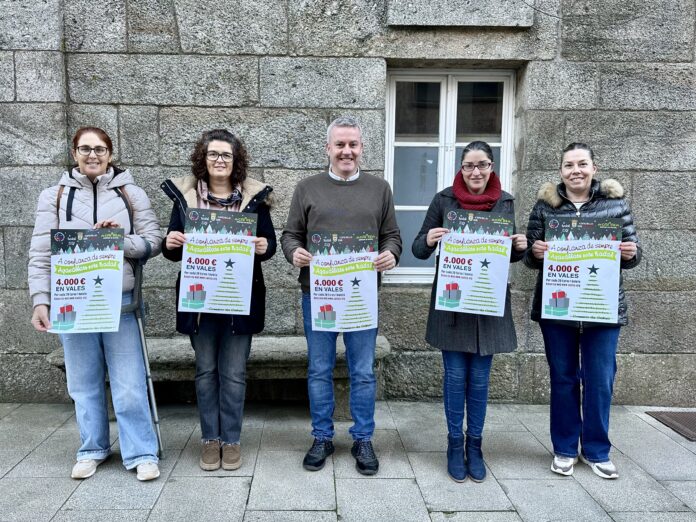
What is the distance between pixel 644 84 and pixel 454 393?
9.89 ft

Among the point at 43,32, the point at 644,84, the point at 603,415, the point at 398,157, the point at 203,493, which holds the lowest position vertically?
the point at 203,493

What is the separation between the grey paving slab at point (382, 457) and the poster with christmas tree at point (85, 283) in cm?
156

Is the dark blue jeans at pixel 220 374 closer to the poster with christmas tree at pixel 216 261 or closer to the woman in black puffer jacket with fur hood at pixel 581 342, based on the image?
the poster with christmas tree at pixel 216 261

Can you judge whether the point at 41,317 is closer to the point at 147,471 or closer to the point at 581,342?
the point at 147,471

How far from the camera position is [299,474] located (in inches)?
124

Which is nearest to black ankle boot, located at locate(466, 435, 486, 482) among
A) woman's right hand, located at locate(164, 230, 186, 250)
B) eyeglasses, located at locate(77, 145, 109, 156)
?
woman's right hand, located at locate(164, 230, 186, 250)

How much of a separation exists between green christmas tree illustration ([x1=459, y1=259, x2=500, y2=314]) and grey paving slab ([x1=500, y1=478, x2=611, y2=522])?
40.3 inches

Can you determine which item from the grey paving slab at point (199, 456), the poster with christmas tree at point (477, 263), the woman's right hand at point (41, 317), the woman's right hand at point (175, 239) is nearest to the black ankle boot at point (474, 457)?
the poster with christmas tree at point (477, 263)

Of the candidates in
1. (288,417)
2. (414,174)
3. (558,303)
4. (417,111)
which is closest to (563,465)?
(558,303)

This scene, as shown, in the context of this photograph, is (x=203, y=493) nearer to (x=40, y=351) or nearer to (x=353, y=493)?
(x=353, y=493)

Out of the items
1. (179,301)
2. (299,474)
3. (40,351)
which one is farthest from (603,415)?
(40,351)

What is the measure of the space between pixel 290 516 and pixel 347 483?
45 centimetres

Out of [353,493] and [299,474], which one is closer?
[353,493]

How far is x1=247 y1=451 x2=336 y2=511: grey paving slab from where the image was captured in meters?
2.82
